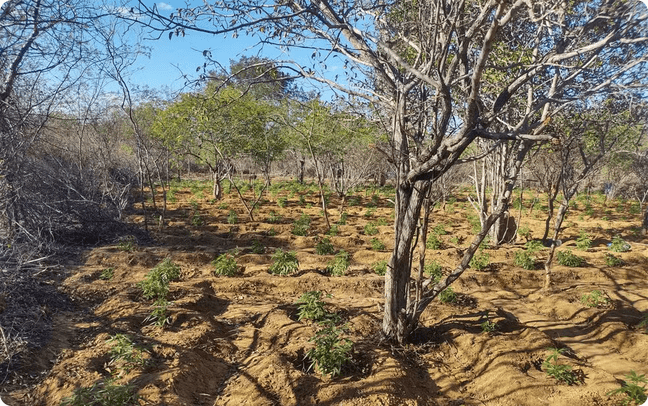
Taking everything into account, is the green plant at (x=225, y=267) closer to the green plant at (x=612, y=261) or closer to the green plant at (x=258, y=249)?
the green plant at (x=258, y=249)

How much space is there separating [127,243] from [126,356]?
19.4 feet

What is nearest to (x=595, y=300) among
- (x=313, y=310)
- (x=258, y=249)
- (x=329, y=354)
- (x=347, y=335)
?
(x=347, y=335)

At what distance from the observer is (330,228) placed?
11750mm

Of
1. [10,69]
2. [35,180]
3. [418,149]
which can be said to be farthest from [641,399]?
[35,180]

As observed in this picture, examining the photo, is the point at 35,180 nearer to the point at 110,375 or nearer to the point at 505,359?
the point at 110,375

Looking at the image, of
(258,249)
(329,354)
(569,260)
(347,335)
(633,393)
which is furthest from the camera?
(258,249)

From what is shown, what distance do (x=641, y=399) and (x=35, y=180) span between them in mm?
9333

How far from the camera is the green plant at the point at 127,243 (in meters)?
8.70

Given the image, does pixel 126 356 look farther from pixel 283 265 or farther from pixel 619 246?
pixel 619 246

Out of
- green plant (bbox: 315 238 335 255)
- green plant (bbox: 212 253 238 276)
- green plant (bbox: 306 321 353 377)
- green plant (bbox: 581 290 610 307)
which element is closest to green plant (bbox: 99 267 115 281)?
green plant (bbox: 212 253 238 276)

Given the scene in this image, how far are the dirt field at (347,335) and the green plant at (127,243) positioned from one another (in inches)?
3.4

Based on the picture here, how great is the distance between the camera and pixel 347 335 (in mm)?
4742

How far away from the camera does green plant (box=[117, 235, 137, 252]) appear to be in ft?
28.5

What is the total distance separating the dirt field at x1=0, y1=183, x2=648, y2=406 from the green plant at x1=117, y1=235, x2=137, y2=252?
0.09 metres
